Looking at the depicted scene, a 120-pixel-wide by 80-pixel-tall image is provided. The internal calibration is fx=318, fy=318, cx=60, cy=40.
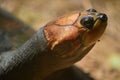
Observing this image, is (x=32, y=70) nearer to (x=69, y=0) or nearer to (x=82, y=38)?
(x=82, y=38)

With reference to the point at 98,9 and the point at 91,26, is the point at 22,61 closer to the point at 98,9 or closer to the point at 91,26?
the point at 91,26

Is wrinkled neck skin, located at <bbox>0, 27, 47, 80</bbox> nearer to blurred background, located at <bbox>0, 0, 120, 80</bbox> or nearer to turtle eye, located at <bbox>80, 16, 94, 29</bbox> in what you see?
turtle eye, located at <bbox>80, 16, 94, 29</bbox>

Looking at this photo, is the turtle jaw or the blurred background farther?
the blurred background

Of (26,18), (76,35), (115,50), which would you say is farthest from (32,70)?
(26,18)

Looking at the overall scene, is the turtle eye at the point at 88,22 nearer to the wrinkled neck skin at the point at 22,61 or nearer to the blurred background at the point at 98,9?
the wrinkled neck skin at the point at 22,61

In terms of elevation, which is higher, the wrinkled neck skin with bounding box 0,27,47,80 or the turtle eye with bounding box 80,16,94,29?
the turtle eye with bounding box 80,16,94,29

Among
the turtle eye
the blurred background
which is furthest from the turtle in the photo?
the blurred background

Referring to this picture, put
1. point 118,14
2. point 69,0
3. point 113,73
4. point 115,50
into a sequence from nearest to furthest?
point 113,73 → point 115,50 → point 118,14 → point 69,0
